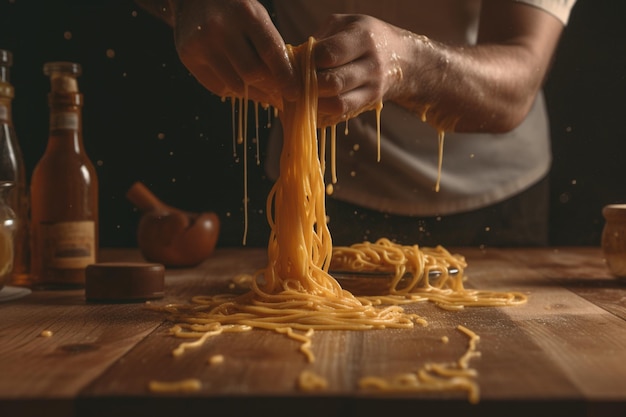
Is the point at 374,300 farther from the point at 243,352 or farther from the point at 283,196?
the point at 243,352

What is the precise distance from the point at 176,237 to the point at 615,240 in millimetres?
1176

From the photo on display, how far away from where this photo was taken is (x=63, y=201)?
176 centimetres

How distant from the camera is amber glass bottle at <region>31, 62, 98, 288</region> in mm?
1757

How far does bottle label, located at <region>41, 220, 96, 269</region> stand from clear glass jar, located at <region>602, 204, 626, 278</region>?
4.12ft

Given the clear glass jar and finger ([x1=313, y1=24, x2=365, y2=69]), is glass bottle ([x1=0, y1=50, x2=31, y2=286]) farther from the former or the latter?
the clear glass jar

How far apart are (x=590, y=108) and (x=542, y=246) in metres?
1.14

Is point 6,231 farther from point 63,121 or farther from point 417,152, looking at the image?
point 417,152

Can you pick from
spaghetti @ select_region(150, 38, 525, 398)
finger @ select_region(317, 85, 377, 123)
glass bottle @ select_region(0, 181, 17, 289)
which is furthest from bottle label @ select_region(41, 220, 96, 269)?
finger @ select_region(317, 85, 377, 123)

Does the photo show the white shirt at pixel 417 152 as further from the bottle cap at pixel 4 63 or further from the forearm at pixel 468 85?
the bottle cap at pixel 4 63

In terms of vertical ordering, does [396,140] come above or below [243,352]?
above

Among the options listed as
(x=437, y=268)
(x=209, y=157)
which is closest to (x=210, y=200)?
(x=209, y=157)

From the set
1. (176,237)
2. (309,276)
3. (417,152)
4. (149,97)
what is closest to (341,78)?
(309,276)

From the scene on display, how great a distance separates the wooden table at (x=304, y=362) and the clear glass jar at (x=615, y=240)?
13cm

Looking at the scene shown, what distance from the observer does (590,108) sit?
12.1 ft
